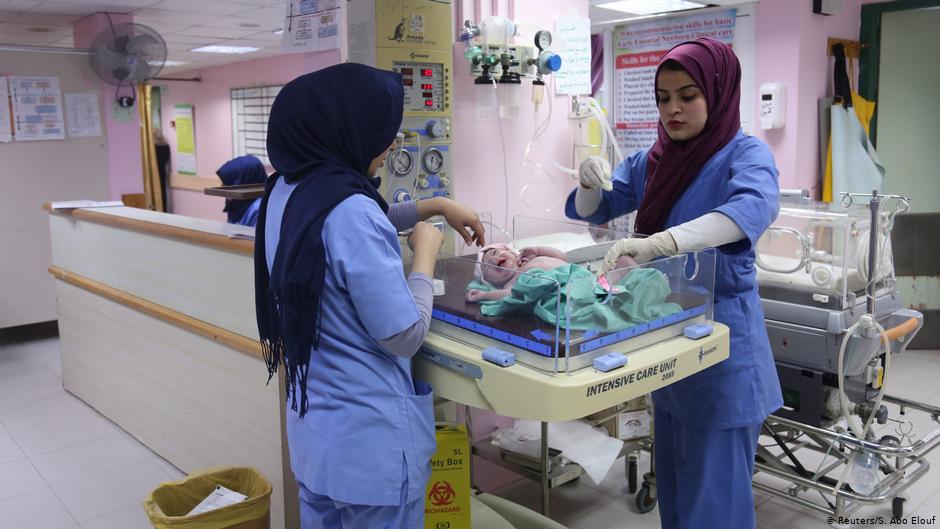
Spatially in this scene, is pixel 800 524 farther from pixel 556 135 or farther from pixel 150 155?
pixel 150 155

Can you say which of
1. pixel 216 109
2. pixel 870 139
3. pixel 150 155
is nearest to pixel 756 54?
pixel 870 139

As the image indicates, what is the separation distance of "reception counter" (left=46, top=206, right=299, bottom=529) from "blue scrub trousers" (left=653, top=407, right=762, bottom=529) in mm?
1258

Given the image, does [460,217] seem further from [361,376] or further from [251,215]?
[251,215]

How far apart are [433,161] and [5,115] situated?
14.2 feet

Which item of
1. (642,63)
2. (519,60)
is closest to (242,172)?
(519,60)

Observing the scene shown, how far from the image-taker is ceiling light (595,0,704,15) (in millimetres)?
4461

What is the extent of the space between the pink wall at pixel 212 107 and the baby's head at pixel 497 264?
712 centimetres

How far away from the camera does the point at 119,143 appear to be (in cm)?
610


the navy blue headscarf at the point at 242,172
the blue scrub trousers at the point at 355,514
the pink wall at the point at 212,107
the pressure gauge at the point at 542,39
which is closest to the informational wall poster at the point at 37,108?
the navy blue headscarf at the point at 242,172

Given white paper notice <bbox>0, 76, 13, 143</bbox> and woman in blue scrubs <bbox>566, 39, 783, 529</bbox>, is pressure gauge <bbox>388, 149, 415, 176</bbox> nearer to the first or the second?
woman in blue scrubs <bbox>566, 39, 783, 529</bbox>

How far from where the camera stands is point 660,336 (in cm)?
161

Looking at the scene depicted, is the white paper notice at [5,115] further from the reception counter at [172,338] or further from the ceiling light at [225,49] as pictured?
the ceiling light at [225,49]

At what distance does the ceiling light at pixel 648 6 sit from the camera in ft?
14.6

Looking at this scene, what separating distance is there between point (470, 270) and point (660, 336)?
0.46 metres
